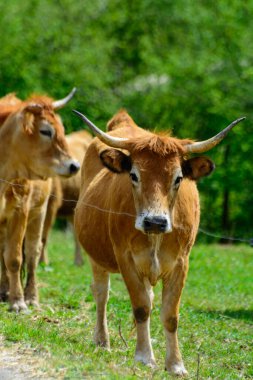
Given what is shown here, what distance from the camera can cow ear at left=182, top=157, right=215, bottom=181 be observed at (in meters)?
10.0

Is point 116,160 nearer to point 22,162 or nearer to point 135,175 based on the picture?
point 135,175

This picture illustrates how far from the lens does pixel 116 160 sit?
9.93 m

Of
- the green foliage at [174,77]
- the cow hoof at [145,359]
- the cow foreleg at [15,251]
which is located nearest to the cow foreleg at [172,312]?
the cow hoof at [145,359]

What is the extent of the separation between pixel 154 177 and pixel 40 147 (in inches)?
149

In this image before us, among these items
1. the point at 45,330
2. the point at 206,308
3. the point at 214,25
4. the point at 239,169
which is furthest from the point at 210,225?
the point at 45,330

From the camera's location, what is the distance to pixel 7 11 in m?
28.0

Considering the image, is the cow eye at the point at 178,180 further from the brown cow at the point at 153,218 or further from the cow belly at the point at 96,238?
the cow belly at the point at 96,238

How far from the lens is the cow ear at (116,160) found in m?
9.94

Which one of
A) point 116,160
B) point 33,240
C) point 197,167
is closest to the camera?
point 116,160

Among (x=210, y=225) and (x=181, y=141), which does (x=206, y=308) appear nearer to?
(x=181, y=141)

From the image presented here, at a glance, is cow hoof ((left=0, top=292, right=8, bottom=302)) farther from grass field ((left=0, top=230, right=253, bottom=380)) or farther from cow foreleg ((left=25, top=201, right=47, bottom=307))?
grass field ((left=0, top=230, right=253, bottom=380))

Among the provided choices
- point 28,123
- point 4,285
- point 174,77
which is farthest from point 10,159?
point 174,77

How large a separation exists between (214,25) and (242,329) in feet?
56.5

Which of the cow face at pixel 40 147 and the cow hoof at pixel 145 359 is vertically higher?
the cow face at pixel 40 147
